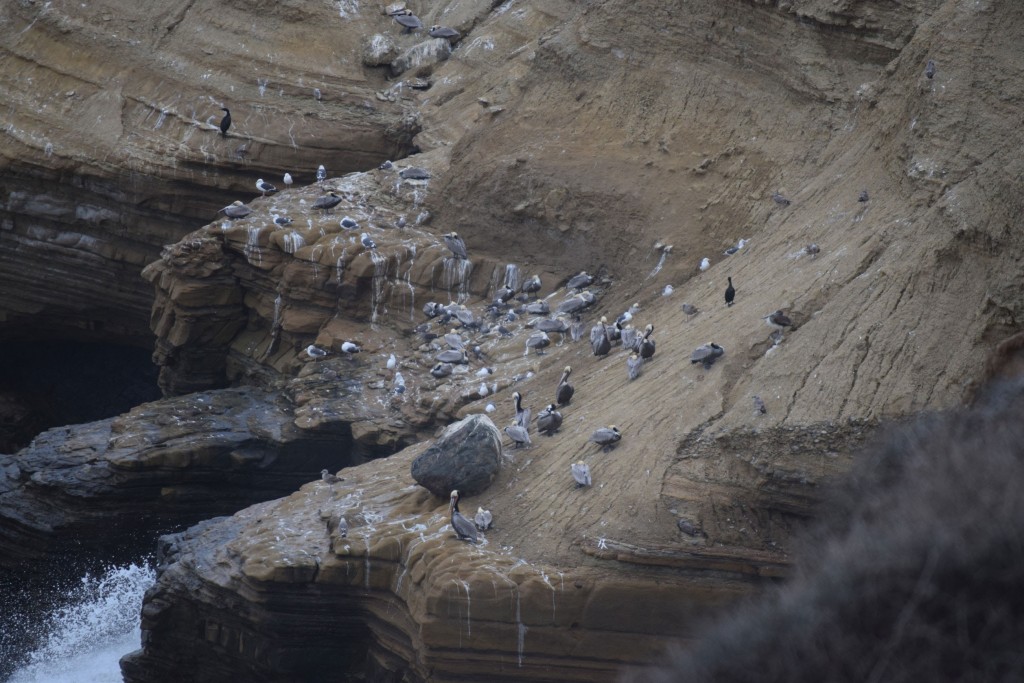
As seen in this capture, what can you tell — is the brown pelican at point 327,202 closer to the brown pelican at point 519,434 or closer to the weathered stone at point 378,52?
the weathered stone at point 378,52

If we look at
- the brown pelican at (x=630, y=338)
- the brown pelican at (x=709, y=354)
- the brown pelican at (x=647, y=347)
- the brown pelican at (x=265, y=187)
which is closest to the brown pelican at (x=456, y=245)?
the brown pelican at (x=265, y=187)

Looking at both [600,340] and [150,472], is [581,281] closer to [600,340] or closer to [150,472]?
[600,340]

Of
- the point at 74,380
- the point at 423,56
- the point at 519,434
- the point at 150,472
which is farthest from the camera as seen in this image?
the point at 74,380

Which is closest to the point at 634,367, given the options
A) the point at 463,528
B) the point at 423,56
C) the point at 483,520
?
the point at 483,520

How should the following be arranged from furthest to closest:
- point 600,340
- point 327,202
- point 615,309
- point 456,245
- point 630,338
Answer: point 327,202 → point 456,245 → point 615,309 → point 600,340 → point 630,338

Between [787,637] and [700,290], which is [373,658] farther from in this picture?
[787,637]
